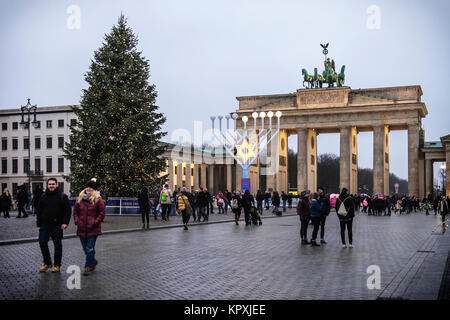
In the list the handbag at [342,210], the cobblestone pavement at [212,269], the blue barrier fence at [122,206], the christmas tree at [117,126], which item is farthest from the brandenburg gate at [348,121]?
the handbag at [342,210]

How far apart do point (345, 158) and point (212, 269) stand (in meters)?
69.6

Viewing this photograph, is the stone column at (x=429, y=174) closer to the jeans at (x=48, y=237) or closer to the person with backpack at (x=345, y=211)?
the person with backpack at (x=345, y=211)

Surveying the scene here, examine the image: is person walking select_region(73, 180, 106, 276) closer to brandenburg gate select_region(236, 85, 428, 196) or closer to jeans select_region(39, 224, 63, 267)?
jeans select_region(39, 224, 63, 267)

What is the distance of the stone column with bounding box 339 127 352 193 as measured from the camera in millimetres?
79875

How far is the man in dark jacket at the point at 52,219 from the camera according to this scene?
12.1 m

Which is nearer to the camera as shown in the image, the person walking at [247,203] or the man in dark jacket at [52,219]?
the man in dark jacket at [52,219]

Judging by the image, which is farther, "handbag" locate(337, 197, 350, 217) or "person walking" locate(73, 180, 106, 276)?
"handbag" locate(337, 197, 350, 217)

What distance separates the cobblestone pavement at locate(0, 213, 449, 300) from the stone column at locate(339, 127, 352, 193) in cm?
6022

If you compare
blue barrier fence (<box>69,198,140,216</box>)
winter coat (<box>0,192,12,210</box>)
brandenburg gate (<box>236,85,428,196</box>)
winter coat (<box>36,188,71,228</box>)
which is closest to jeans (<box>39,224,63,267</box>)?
winter coat (<box>36,188,71,228</box>)

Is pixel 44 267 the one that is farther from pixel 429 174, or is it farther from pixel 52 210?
pixel 429 174

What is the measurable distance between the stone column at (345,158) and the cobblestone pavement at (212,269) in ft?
198

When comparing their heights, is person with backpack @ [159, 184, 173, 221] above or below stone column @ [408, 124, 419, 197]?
below
